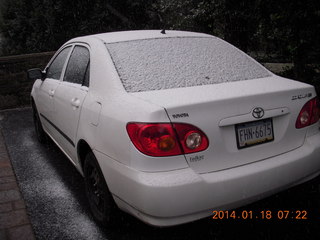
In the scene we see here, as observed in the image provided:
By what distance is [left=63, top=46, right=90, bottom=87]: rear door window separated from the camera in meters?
3.21

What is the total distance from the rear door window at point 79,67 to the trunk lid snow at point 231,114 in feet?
3.20

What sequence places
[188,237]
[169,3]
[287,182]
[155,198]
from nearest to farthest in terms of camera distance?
[155,198] → [287,182] → [188,237] → [169,3]

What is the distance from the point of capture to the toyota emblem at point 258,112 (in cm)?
229

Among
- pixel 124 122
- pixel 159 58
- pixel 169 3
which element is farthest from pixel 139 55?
pixel 169 3

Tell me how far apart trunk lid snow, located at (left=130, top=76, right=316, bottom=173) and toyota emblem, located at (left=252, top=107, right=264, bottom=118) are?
19 mm

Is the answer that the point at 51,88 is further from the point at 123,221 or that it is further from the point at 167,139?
the point at 167,139

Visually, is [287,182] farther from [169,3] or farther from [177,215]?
[169,3]

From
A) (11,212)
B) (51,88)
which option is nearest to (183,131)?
(11,212)

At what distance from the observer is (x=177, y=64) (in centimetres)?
286

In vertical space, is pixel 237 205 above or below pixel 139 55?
below

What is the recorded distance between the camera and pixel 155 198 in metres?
2.08

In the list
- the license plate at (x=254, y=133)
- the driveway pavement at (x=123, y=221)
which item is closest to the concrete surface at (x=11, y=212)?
the driveway pavement at (x=123, y=221)

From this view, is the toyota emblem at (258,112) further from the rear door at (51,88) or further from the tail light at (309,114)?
the rear door at (51,88)

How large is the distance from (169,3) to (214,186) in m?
10.9
